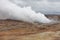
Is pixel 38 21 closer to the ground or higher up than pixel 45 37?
higher up

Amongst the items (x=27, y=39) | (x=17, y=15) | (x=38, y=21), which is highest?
(x=17, y=15)

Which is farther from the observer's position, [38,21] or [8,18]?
[8,18]

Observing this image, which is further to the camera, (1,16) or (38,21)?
(1,16)

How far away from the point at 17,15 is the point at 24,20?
449 cm

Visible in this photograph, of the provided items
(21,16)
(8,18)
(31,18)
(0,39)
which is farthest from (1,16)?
(0,39)

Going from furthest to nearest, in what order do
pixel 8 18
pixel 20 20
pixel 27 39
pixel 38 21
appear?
pixel 8 18
pixel 20 20
pixel 38 21
pixel 27 39

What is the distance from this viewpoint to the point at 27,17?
1866 inches

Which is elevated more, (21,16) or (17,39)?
(21,16)

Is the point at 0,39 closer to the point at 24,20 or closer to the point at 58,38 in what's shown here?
the point at 58,38

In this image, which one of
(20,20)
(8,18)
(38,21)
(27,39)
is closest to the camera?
(27,39)

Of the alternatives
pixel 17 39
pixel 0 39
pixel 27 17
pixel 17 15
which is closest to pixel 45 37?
pixel 17 39

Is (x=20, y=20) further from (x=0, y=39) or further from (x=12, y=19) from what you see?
(x=0, y=39)

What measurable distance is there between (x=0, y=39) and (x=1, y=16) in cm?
2704

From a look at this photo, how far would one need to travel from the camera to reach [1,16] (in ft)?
168
